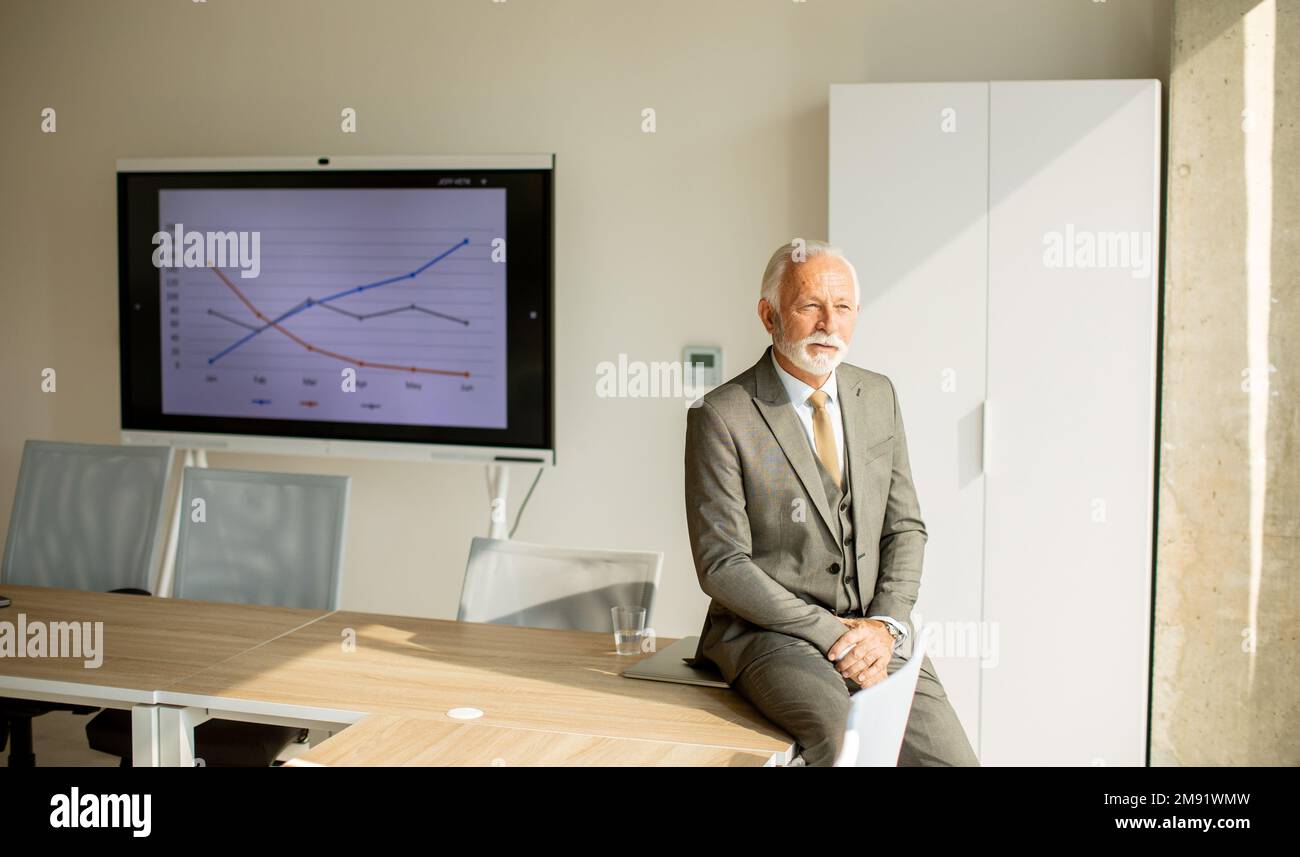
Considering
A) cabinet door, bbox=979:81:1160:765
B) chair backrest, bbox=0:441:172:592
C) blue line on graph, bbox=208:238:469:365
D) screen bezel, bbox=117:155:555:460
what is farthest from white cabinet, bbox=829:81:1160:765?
chair backrest, bbox=0:441:172:592

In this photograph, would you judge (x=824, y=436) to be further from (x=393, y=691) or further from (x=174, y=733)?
(x=174, y=733)

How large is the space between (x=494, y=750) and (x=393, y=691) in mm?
441

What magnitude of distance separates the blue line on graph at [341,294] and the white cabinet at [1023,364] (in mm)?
1533

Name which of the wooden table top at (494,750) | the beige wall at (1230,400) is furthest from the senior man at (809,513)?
the beige wall at (1230,400)

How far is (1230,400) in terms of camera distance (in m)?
3.90

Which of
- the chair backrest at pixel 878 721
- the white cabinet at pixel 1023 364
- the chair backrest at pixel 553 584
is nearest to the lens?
the chair backrest at pixel 878 721

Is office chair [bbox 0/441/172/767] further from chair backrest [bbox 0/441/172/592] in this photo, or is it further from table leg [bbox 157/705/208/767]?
table leg [bbox 157/705/208/767]

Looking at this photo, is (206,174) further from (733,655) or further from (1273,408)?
(1273,408)

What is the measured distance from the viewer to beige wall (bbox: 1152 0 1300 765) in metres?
3.82

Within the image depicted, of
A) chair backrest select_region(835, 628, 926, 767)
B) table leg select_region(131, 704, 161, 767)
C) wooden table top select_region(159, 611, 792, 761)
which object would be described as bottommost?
table leg select_region(131, 704, 161, 767)

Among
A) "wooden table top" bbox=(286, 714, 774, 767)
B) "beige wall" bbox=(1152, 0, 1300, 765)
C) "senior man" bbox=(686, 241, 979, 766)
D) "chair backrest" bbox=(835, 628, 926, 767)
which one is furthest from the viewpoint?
"beige wall" bbox=(1152, 0, 1300, 765)

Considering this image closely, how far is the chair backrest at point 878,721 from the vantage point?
64.3 inches

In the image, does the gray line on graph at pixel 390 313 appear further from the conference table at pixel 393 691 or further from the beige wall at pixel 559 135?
the conference table at pixel 393 691

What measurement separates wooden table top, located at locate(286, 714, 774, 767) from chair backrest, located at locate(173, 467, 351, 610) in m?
1.31
